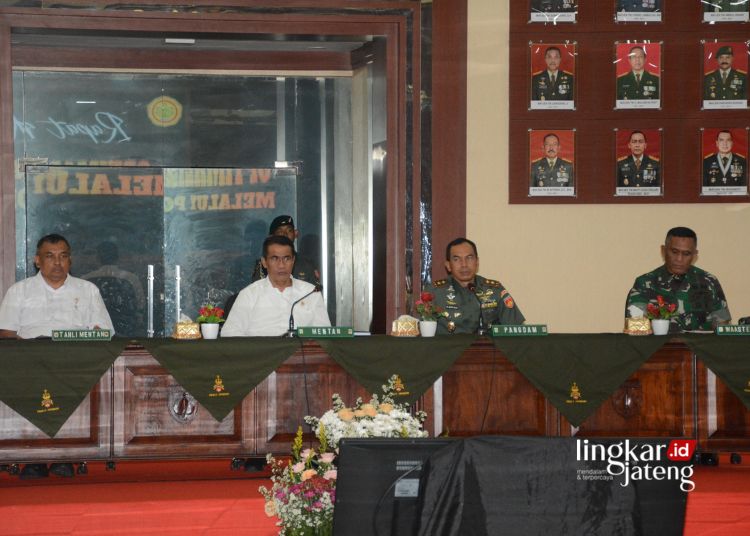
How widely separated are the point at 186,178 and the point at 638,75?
3.56 m

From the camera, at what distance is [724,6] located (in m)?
7.24

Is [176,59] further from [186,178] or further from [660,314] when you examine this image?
[660,314]

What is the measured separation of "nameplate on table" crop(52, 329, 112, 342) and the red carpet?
29.4 inches

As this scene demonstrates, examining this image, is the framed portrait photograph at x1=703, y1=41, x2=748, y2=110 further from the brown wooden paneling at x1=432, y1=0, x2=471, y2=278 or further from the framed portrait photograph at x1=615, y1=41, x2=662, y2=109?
the brown wooden paneling at x1=432, y1=0, x2=471, y2=278

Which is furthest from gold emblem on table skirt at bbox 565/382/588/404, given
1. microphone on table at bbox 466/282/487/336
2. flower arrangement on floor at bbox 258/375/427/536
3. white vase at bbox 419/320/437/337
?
flower arrangement on floor at bbox 258/375/427/536

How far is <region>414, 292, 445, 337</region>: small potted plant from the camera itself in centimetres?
549

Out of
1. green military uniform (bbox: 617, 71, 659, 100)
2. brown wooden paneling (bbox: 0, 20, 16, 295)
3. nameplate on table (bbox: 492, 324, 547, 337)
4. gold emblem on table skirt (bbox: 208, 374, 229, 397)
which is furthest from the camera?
green military uniform (bbox: 617, 71, 659, 100)

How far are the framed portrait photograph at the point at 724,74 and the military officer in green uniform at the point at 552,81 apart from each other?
99 cm

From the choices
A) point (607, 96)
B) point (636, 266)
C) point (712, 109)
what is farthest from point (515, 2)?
point (636, 266)

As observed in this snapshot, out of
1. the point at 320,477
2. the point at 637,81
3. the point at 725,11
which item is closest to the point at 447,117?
the point at 637,81

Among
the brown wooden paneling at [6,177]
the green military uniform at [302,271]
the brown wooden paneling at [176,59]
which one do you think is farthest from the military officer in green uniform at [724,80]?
the brown wooden paneling at [6,177]

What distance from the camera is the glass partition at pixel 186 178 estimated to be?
25.7ft

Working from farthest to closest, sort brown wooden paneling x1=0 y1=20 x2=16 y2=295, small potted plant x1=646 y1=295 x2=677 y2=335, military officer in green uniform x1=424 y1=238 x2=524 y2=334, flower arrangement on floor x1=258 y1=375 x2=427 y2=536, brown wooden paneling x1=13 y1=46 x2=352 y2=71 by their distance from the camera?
1. brown wooden paneling x1=13 y1=46 x2=352 y2=71
2. brown wooden paneling x1=0 y1=20 x2=16 y2=295
3. military officer in green uniform x1=424 y1=238 x2=524 y2=334
4. small potted plant x1=646 y1=295 x2=677 y2=335
5. flower arrangement on floor x1=258 y1=375 x2=427 y2=536

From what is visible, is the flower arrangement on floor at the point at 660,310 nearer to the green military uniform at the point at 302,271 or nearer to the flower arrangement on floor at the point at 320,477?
the green military uniform at the point at 302,271
